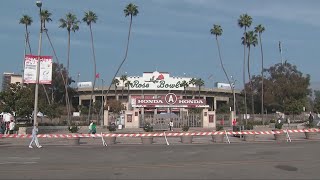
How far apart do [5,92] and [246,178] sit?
34.7 meters

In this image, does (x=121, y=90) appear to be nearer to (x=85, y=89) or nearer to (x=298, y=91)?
(x=85, y=89)

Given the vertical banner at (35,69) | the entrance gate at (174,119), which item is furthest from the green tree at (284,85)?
the vertical banner at (35,69)

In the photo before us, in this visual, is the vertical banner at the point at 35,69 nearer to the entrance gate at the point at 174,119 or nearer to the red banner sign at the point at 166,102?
the entrance gate at the point at 174,119

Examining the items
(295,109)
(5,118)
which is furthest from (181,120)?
(5,118)

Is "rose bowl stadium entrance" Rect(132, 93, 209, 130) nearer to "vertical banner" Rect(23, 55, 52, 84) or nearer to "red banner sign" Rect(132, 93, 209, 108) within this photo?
"red banner sign" Rect(132, 93, 209, 108)

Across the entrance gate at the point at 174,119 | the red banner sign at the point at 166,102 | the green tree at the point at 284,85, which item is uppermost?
the green tree at the point at 284,85

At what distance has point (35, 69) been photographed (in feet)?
104

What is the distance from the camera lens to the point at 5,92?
140 ft

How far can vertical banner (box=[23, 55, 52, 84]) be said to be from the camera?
31.1m

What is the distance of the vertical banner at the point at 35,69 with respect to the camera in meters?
31.1

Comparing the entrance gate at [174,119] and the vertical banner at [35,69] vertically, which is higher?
the vertical banner at [35,69]

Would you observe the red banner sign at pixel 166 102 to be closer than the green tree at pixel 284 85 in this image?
Yes

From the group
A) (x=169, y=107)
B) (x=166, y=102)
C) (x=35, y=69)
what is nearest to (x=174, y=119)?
(x=169, y=107)

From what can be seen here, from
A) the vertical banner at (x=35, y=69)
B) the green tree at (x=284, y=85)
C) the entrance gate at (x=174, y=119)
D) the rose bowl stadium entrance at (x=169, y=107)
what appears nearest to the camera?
the vertical banner at (x=35, y=69)
